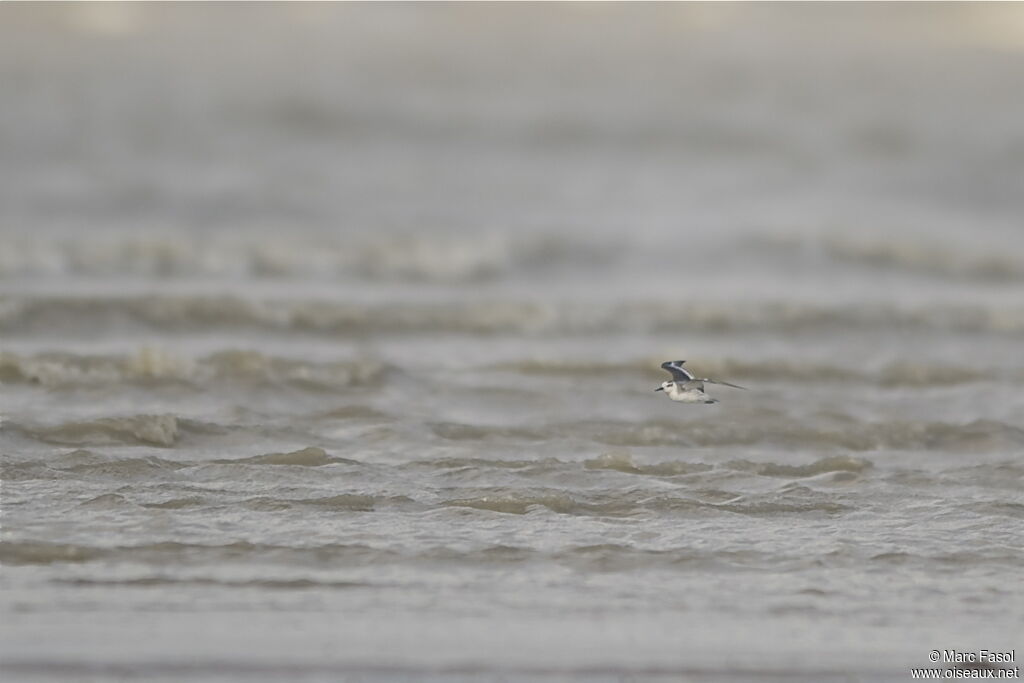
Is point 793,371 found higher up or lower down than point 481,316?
lower down

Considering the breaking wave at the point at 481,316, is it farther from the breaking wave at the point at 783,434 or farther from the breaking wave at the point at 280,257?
the breaking wave at the point at 783,434

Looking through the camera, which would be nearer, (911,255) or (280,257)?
(280,257)

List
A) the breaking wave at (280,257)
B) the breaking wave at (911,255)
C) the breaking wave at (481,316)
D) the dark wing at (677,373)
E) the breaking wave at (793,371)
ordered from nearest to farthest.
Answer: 1. the dark wing at (677,373)
2. the breaking wave at (793,371)
3. the breaking wave at (481,316)
4. the breaking wave at (280,257)
5. the breaking wave at (911,255)

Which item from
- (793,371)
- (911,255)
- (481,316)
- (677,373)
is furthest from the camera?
(911,255)

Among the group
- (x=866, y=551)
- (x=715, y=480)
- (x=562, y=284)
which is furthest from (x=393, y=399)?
(x=562, y=284)

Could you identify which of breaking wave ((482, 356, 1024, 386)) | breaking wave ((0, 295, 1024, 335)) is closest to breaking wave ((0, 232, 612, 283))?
breaking wave ((0, 295, 1024, 335))

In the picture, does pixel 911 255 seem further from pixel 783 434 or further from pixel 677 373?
pixel 677 373

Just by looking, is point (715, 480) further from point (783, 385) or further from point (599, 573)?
point (783, 385)

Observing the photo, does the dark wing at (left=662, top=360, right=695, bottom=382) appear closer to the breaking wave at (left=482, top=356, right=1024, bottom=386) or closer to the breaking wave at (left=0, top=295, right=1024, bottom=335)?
the breaking wave at (left=482, top=356, right=1024, bottom=386)

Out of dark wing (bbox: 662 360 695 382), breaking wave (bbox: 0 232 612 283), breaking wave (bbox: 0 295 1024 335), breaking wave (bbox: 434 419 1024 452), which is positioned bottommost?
breaking wave (bbox: 434 419 1024 452)

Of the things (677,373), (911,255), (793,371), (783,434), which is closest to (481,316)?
(793,371)

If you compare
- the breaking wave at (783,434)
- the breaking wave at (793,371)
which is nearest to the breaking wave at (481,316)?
the breaking wave at (793,371)
